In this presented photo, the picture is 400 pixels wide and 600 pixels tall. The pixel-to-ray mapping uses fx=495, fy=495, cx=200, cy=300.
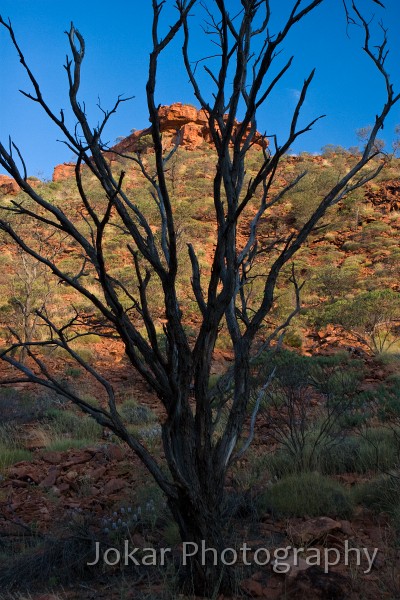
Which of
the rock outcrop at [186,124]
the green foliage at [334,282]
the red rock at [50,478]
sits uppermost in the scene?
the rock outcrop at [186,124]

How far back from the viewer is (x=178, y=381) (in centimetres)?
221

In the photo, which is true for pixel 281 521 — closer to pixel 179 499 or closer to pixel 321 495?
pixel 321 495

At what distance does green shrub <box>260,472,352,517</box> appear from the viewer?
11.2 feet

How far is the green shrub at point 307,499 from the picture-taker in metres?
3.42

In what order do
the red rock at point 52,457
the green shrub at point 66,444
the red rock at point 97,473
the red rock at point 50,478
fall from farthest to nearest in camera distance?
1. the green shrub at point 66,444
2. the red rock at point 52,457
3. the red rock at point 97,473
4. the red rock at point 50,478

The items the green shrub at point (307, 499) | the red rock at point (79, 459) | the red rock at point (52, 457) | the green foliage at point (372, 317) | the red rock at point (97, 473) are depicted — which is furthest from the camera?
the green foliage at point (372, 317)

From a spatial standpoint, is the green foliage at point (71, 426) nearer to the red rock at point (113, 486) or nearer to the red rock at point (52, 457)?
the red rock at point (52, 457)

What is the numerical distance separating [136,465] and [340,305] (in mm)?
10615

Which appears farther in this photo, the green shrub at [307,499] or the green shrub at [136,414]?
the green shrub at [136,414]

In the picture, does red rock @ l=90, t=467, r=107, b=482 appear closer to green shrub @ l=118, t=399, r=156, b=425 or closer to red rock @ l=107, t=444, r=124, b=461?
red rock @ l=107, t=444, r=124, b=461

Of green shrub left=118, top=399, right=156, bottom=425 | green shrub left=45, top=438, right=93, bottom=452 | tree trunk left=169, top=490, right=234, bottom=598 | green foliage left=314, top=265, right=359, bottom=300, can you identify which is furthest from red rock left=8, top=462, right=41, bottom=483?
green foliage left=314, top=265, right=359, bottom=300

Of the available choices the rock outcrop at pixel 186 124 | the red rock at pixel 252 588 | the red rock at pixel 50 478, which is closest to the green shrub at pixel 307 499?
the red rock at pixel 252 588

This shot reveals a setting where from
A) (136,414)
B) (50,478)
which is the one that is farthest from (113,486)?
(136,414)

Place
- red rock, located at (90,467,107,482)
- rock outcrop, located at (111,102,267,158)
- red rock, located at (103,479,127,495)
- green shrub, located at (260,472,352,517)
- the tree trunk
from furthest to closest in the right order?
1. rock outcrop, located at (111,102,267,158)
2. red rock, located at (90,467,107,482)
3. red rock, located at (103,479,127,495)
4. green shrub, located at (260,472,352,517)
5. the tree trunk
